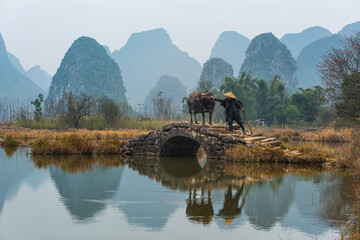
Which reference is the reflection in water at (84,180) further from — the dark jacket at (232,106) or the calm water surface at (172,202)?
the dark jacket at (232,106)

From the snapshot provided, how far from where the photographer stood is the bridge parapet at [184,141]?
1656cm

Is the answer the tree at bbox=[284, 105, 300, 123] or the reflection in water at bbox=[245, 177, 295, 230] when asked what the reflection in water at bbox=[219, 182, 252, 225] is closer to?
the reflection in water at bbox=[245, 177, 295, 230]

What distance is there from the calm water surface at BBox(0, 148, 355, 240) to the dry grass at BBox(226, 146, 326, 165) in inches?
28.1

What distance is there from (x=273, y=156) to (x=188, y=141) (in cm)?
499

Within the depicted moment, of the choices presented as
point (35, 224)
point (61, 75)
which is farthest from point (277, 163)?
point (61, 75)

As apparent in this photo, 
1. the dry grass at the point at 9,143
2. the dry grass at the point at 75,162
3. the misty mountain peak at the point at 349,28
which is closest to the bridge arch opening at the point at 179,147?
the dry grass at the point at 75,162

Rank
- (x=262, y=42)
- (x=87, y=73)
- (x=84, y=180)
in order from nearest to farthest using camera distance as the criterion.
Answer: (x=84, y=180)
(x=87, y=73)
(x=262, y=42)

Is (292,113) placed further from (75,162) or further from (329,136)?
(75,162)

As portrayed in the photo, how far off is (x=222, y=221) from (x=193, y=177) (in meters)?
5.35

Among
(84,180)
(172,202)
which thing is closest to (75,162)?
(84,180)

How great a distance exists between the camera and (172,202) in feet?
31.4

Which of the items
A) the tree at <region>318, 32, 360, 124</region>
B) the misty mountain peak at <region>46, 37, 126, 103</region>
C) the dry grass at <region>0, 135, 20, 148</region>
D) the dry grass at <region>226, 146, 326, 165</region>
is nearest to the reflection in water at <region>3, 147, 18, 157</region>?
the dry grass at <region>0, 135, 20, 148</region>

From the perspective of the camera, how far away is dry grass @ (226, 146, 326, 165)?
15.2m

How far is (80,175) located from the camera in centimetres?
1338
